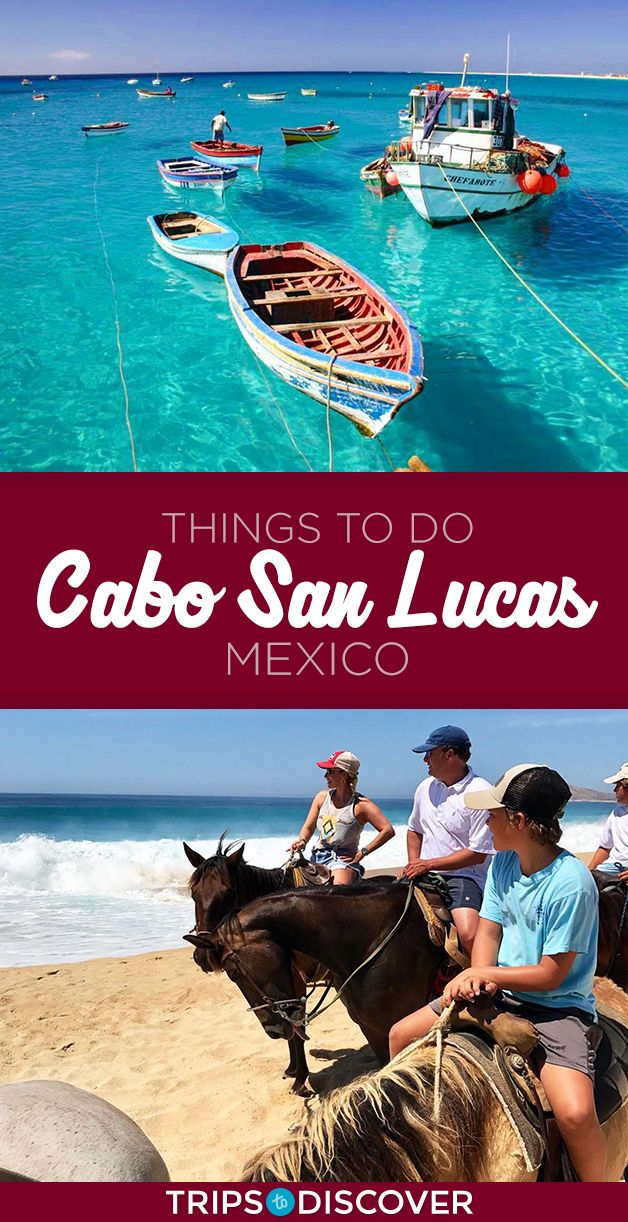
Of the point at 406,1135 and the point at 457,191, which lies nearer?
the point at 406,1135

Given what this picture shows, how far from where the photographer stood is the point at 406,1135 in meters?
2.26

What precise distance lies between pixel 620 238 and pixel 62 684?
88.3ft

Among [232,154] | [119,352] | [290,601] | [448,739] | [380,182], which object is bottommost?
[448,739]

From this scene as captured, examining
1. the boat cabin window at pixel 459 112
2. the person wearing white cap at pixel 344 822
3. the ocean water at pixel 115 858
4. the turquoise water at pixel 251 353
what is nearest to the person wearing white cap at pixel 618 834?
the person wearing white cap at pixel 344 822

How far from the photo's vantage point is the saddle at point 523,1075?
234cm

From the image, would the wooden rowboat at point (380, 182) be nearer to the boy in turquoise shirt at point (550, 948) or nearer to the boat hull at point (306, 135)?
the boat hull at point (306, 135)

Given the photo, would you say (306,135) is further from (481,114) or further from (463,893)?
(463,893)

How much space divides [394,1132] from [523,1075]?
438 mm

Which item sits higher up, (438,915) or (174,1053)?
(438,915)

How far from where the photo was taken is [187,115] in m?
63.3

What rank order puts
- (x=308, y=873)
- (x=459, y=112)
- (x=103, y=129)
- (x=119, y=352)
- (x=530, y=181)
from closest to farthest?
1. (x=308, y=873)
2. (x=119, y=352)
3. (x=530, y=181)
4. (x=459, y=112)
5. (x=103, y=129)

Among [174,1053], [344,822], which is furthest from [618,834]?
[174,1053]

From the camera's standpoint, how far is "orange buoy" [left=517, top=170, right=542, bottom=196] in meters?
24.7

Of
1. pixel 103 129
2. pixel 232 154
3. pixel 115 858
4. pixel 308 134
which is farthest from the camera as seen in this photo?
pixel 103 129
